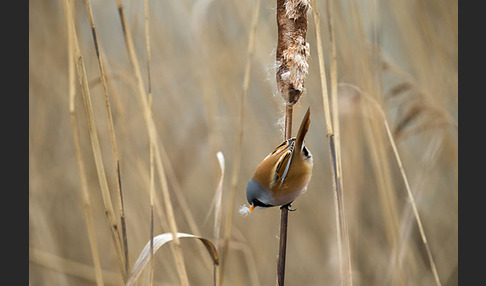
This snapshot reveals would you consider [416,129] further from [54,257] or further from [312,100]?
[54,257]

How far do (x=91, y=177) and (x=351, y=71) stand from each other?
2.01 ft

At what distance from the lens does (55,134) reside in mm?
1038

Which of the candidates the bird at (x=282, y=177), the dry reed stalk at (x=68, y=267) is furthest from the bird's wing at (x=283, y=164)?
the dry reed stalk at (x=68, y=267)

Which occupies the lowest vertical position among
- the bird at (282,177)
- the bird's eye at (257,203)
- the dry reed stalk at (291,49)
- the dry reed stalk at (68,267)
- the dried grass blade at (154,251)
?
the dry reed stalk at (68,267)

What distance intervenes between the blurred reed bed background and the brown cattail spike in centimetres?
28

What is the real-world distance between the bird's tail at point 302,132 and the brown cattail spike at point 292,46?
57mm

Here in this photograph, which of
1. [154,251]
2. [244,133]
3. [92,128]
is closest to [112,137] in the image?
[92,128]

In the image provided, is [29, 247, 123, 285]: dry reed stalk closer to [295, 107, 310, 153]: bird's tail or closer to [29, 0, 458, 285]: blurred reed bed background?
[29, 0, 458, 285]: blurred reed bed background

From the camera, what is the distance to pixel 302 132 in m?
0.61

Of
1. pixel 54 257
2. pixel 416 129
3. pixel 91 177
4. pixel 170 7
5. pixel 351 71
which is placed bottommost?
pixel 54 257

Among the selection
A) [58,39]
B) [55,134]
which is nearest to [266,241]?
[55,134]

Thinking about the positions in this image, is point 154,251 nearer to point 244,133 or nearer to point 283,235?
point 283,235

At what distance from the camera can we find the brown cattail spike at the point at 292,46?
24.8 inches

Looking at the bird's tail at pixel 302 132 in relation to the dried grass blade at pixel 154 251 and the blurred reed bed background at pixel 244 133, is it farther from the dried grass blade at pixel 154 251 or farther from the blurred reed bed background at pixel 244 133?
the blurred reed bed background at pixel 244 133
